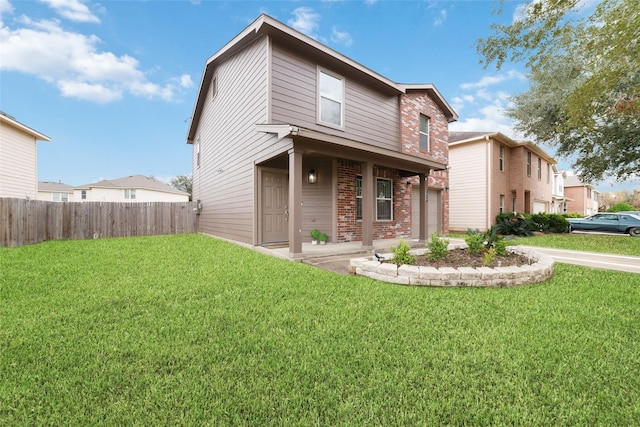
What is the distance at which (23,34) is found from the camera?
10906 millimetres

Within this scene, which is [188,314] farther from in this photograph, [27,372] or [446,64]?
[446,64]

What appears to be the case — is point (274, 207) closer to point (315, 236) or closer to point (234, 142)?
point (315, 236)

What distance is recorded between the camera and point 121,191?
91.6 ft

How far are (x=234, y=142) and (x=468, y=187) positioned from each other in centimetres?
1244

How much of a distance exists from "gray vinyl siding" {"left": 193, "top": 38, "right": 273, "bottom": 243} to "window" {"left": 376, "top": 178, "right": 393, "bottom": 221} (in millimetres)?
4256

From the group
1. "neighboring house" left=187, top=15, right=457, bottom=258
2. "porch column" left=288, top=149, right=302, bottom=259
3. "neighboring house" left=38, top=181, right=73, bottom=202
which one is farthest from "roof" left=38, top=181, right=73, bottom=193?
"porch column" left=288, top=149, right=302, bottom=259

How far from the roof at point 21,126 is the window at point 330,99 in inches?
521

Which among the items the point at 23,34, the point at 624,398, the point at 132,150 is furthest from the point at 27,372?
the point at 132,150

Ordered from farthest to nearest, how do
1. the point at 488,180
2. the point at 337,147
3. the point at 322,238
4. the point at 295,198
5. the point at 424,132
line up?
1. the point at 488,180
2. the point at 424,132
3. the point at 322,238
4. the point at 337,147
5. the point at 295,198

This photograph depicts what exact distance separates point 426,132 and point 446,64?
3.35 meters

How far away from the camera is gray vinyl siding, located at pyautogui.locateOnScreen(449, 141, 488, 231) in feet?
47.5

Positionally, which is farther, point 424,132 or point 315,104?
point 424,132

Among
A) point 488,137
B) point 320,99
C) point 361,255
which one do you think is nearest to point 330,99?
point 320,99

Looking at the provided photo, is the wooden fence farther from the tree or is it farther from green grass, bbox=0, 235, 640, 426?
the tree
